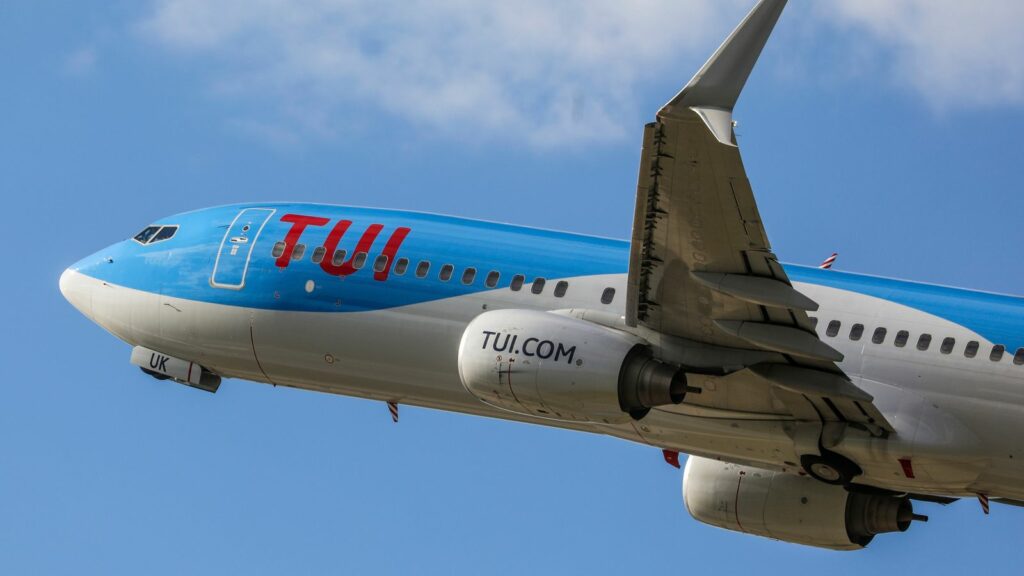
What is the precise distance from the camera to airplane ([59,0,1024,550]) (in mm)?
24266

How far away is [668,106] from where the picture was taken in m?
21.8

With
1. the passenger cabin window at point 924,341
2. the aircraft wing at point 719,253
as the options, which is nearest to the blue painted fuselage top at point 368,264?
the passenger cabin window at point 924,341

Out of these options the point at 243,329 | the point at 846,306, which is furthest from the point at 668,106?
the point at 243,329

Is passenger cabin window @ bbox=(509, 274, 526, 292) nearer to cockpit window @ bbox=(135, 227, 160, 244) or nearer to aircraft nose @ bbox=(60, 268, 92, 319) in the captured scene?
cockpit window @ bbox=(135, 227, 160, 244)

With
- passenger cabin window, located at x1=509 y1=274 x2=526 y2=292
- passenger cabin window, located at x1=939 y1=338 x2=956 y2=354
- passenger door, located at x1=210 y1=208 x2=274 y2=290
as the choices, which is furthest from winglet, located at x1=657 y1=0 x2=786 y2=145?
passenger door, located at x1=210 y1=208 x2=274 y2=290

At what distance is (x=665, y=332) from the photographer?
26.2 metres

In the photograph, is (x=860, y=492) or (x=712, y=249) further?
(x=860, y=492)

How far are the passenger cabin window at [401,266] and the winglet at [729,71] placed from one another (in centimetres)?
950

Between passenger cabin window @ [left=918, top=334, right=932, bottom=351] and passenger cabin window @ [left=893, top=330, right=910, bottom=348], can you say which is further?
passenger cabin window @ [left=893, top=330, right=910, bottom=348]

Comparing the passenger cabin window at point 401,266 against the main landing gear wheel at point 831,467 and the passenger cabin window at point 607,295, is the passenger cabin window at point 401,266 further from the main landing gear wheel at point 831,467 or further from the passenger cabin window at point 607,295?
the main landing gear wheel at point 831,467

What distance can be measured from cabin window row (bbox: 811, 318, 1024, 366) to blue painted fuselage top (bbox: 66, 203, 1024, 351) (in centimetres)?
34

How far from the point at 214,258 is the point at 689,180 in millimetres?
11418

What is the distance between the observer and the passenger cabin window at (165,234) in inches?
1287

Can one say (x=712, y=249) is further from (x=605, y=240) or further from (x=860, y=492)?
(x=860, y=492)
